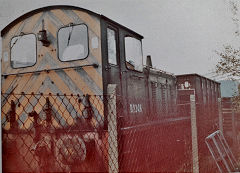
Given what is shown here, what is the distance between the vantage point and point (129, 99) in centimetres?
338

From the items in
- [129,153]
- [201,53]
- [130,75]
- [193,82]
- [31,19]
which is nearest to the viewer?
[129,153]

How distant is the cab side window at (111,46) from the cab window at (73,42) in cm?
28

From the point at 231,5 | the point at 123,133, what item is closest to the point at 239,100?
the point at 231,5

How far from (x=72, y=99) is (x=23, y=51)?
107 cm

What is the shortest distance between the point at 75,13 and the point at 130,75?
1145 millimetres

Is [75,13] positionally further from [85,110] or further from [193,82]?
[193,82]

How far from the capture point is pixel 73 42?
305 centimetres

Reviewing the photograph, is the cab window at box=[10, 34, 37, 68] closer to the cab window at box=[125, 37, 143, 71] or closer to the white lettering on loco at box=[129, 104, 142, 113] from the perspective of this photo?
the cab window at box=[125, 37, 143, 71]

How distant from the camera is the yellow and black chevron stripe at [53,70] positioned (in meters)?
2.91

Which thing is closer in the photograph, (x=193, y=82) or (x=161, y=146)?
(x=161, y=146)

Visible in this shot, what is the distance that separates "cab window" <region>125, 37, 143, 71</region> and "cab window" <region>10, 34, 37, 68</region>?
4.23 feet

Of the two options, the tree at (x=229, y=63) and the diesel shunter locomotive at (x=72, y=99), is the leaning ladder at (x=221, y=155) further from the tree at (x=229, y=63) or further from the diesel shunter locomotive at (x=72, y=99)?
the tree at (x=229, y=63)

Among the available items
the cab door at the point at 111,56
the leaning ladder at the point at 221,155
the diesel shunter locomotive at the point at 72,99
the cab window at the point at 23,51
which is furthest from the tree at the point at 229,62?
the cab window at the point at 23,51

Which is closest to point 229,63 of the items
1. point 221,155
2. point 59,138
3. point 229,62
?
point 229,62
